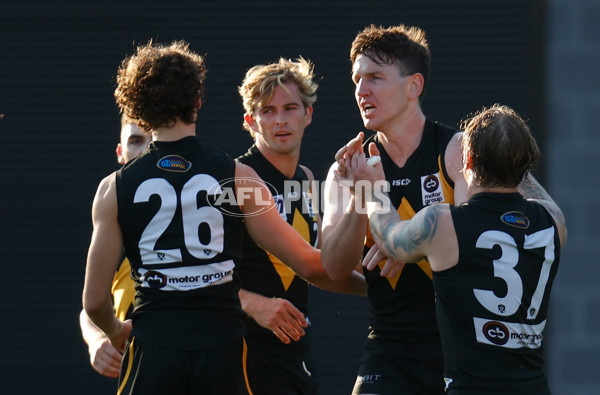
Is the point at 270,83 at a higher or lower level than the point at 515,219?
higher

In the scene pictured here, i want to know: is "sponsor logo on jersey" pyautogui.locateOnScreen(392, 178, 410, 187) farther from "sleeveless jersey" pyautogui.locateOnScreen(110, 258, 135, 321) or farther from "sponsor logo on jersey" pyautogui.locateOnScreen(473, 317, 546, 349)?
"sleeveless jersey" pyautogui.locateOnScreen(110, 258, 135, 321)

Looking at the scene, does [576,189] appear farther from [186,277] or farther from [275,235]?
[186,277]

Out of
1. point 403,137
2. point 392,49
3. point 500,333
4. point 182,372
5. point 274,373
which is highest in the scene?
point 392,49

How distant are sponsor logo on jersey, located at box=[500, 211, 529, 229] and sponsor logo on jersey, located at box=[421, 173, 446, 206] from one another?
67 cm

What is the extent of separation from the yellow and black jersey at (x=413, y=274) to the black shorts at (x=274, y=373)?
2.08 feet

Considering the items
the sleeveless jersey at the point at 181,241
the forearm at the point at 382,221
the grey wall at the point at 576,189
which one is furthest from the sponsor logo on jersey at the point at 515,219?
the grey wall at the point at 576,189

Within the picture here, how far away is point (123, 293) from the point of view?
405 centimetres

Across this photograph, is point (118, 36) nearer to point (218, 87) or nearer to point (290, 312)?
point (218, 87)

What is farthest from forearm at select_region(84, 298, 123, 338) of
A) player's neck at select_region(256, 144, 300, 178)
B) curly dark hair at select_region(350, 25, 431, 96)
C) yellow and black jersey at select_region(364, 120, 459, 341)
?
curly dark hair at select_region(350, 25, 431, 96)

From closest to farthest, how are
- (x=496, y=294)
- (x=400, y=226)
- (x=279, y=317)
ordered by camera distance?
(x=496, y=294), (x=400, y=226), (x=279, y=317)

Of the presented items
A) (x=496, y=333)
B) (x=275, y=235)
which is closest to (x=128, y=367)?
(x=275, y=235)

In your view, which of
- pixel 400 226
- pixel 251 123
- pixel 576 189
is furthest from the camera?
pixel 576 189

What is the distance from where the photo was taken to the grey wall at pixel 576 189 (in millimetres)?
6746

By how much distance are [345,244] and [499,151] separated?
2.89 ft
